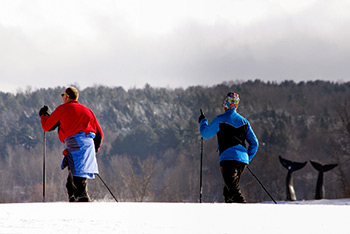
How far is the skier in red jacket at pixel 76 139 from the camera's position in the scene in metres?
8.60

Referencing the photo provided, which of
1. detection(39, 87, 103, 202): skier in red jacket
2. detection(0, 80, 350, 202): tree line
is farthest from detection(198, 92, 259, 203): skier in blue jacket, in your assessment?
detection(0, 80, 350, 202): tree line

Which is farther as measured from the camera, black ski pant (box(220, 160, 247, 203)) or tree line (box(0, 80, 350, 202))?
tree line (box(0, 80, 350, 202))

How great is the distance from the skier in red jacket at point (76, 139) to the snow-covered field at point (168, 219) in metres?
1.68

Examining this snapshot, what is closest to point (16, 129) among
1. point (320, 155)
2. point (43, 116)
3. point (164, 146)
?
point (164, 146)

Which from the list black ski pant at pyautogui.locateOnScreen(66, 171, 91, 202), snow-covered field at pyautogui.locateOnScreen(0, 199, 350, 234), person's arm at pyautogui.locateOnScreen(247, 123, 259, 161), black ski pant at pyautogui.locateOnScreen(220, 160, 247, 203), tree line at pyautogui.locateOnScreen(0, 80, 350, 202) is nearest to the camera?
snow-covered field at pyautogui.locateOnScreen(0, 199, 350, 234)

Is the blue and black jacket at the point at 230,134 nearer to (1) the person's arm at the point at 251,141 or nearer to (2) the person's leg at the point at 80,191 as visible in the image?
(1) the person's arm at the point at 251,141

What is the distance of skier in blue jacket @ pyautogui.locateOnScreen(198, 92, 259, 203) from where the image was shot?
8.89 m

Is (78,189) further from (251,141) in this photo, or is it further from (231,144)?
(251,141)

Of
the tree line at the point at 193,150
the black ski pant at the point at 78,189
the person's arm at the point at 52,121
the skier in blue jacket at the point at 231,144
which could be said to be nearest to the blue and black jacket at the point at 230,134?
the skier in blue jacket at the point at 231,144

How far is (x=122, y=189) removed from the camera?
12619 centimetres

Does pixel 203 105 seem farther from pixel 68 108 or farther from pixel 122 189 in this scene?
pixel 68 108

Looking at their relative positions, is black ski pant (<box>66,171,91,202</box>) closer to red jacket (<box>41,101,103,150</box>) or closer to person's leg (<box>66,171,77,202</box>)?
person's leg (<box>66,171,77,202</box>)

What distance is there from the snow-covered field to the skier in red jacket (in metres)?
1.68

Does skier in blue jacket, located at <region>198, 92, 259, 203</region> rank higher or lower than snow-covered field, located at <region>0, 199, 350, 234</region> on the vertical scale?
higher
